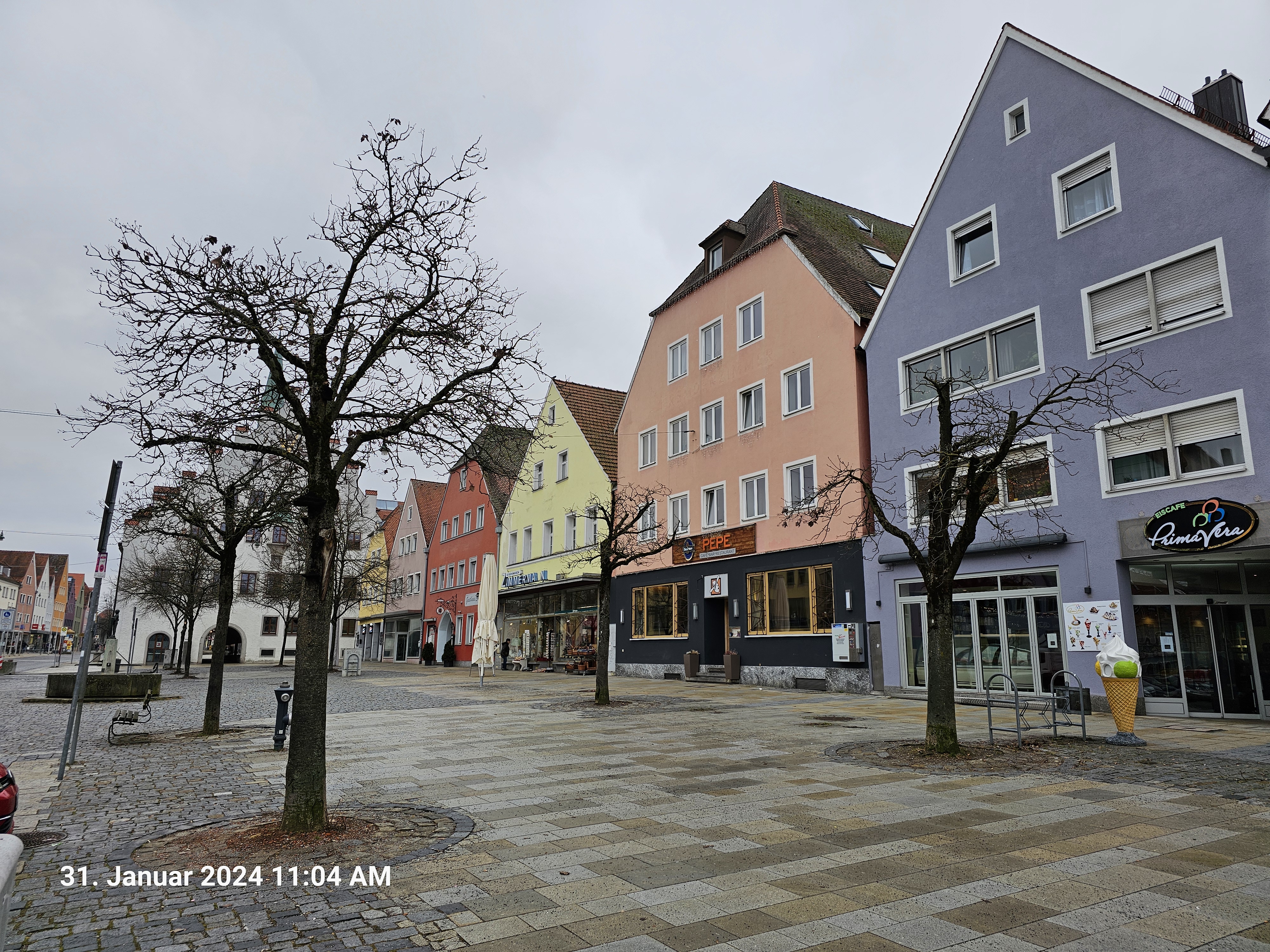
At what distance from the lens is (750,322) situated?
1115 inches

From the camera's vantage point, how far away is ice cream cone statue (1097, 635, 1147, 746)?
470 inches

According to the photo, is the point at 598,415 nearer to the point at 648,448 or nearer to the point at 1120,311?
the point at 648,448

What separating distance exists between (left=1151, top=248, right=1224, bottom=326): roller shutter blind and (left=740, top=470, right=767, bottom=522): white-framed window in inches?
492

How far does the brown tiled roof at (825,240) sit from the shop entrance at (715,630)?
11.0 meters

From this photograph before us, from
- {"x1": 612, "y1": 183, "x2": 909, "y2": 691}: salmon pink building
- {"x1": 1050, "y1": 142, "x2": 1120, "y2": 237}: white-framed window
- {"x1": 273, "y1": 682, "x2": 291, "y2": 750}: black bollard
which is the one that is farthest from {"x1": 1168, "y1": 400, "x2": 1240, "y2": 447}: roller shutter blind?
{"x1": 273, "y1": 682, "x2": 291, "y2": 750}: black bollard

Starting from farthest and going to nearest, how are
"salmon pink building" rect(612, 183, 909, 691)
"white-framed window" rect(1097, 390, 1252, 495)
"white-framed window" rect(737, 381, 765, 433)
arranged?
"white-framed window" rect(737, 381, 765, 433)
"salmon pink building" rect(612, 183, 909, 691)
"white-framed window" rect(1097, 390, 1252, 495)

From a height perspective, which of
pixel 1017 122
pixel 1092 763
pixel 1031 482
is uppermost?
pixel 1017 122

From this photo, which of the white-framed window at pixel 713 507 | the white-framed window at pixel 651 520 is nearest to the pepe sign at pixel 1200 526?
the white-framed window at pixel 713 507

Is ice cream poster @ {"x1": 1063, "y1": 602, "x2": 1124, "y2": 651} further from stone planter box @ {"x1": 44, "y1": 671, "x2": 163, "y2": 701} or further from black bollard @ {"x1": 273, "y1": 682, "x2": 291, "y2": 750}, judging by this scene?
stone planter box @ {"x1": 44, "y1": 671, "x2": 163, "y2": 701}

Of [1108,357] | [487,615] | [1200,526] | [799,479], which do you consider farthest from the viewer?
[487,615]

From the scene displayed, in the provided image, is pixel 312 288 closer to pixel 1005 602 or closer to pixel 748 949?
pixel 748 949

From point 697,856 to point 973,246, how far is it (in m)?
19.0

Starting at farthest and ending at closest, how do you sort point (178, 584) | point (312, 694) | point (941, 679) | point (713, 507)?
point (178, 584) < point (713, 507) < point (941, 679) < point (312, 694)

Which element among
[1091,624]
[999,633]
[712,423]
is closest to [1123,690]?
[1091,624]
